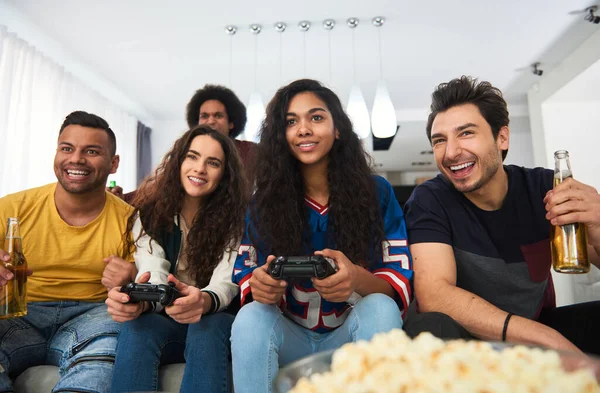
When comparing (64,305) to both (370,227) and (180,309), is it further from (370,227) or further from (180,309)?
(370,227)

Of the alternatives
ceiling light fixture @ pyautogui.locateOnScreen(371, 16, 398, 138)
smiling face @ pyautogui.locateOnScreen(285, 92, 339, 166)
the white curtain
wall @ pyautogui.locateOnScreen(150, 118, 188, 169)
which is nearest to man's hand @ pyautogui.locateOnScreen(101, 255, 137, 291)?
smiling face @ pyautogui.locateOnScreen(285, 92, 339, 166)

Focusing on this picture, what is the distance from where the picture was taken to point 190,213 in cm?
154

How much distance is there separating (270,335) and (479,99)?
0.86 m

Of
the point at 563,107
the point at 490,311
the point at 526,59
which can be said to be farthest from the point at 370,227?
the point at 563,107

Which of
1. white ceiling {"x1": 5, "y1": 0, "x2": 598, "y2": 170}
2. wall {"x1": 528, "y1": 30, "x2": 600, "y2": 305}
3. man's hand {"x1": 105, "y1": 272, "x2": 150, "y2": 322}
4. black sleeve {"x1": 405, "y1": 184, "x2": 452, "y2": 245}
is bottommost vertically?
man's hand {"x1": 105, "y1": 272, "x2": 150, "y2": 322}

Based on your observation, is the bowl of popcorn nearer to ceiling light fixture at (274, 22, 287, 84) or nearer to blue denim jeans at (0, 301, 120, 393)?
blue denim jeans at (0, 301, 120, 393)

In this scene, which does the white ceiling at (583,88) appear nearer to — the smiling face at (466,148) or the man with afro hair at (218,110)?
the man with afro hair at (218,110)

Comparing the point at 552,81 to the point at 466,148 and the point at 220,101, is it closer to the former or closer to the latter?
the point at 220,101

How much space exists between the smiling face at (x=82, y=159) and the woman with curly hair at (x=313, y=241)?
0.56 m

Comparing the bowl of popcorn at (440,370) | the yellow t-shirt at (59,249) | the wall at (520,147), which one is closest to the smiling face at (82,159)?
the yellow t-shirt at (59,249)

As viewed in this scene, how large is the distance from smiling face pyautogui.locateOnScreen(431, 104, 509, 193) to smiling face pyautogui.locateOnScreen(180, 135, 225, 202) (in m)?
0.72

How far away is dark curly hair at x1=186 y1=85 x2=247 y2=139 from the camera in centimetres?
265

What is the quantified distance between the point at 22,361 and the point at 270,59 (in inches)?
117

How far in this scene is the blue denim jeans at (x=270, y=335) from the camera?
0.90 metres
